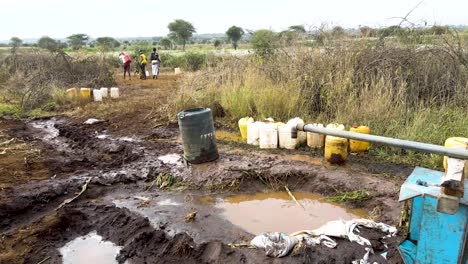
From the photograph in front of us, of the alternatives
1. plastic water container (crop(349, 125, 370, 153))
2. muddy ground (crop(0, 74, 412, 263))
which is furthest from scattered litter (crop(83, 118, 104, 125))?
plastic water container (crop(349, 125, 370, 153))

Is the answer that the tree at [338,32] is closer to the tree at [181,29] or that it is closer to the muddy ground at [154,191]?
the muddy ground at [154,191]

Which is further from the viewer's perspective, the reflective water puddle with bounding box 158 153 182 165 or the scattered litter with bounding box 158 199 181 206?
the reflective water puddle with bounding box 158 153 182 165

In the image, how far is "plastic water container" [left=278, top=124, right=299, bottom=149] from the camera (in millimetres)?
6031

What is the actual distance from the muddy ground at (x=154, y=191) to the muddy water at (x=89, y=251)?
75 millimetres

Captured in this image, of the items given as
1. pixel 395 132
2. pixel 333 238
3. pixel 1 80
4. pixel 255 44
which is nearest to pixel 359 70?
pixel 395 132

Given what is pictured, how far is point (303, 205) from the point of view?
446cm

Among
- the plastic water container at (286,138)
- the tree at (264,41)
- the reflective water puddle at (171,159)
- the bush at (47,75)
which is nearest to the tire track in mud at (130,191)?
the reflective water puddle at (171,159)

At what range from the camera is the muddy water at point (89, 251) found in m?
3.59

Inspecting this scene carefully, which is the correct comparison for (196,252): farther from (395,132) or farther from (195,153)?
(395,132)

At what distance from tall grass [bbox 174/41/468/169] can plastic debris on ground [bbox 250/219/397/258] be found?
2.71 m

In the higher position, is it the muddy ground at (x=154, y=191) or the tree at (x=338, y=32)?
the tree at (x=338, y=32)

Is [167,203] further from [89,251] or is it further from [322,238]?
[322,238]

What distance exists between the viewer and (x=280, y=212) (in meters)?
4.33

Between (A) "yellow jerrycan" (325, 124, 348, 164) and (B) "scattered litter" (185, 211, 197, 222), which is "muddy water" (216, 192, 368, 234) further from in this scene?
(A) "yellow jerrycan" (325, 124, 348, 164)
